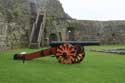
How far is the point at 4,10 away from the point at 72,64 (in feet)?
32.4

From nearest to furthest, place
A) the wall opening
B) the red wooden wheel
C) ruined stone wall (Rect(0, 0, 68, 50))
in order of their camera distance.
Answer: the red wooden wheel < ruined stone wall (Rect(0, 0, 68, 50)) < the wall opening

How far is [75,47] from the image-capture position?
12.5 m

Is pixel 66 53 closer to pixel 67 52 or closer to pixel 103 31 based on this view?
pixel 67 52

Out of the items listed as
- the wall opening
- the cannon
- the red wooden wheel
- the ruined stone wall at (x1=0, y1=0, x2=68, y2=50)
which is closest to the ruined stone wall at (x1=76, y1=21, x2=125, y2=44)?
the wall opening

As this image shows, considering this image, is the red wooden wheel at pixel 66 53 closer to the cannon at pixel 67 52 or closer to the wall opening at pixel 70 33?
the cannon at pixel 67 52

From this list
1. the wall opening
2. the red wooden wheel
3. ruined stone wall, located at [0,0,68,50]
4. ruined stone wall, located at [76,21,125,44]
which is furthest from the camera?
ruined stone wall, located at [76,21,125,44]

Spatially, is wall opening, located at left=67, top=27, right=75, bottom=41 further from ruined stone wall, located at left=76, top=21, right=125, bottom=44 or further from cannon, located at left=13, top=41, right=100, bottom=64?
cannon, located at left=13, top=41, right=100, bottom=64

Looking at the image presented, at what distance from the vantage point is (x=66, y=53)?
12289 millimetres

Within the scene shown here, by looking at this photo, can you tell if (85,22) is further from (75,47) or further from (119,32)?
(75,47)

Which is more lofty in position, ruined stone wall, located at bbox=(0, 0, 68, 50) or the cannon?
ruined stone wall, located at bbox=(0, 0, 68, 50)

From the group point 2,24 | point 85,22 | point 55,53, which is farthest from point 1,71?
point 85,22

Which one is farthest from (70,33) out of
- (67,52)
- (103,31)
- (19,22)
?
(67,52)

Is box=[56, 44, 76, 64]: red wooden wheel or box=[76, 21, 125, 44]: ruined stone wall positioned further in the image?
box=[76, 21, 125, 44]: ruined stone wall

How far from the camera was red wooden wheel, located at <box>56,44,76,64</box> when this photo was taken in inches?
485
